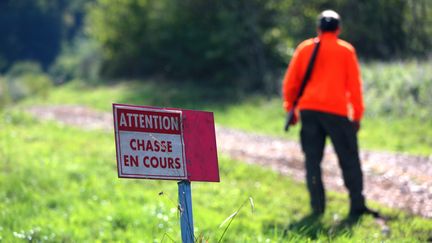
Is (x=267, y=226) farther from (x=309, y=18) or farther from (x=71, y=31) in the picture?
(x=71, y=31)


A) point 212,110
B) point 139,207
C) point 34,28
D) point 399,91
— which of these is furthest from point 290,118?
point 34,28

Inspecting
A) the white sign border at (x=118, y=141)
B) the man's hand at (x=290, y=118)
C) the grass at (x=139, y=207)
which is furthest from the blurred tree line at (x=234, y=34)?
the white sign border at (x=118, y=141)

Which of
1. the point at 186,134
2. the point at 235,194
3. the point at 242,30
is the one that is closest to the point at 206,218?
the point at 235,194

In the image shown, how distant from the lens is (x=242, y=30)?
28078 millimetres

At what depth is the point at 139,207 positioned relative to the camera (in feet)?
21.9

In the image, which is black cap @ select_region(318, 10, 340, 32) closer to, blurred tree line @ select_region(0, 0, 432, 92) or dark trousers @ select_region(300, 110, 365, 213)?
dark trousers @ select_region(300, 110, 365, 213)

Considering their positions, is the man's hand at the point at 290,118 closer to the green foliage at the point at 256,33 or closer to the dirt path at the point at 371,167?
the dirt path at the point at 371,167

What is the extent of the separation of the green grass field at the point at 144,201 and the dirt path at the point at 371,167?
1.77ft

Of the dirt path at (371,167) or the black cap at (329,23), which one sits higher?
the black cap at (329,23)

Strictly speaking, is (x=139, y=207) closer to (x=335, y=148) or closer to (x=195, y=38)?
(x=335, y=148)

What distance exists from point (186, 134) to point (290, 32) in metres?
25.3

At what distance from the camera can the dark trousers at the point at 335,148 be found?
21.9 feet

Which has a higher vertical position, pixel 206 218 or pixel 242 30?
pixel 242 30

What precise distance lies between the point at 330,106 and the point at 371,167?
4.07 meters
